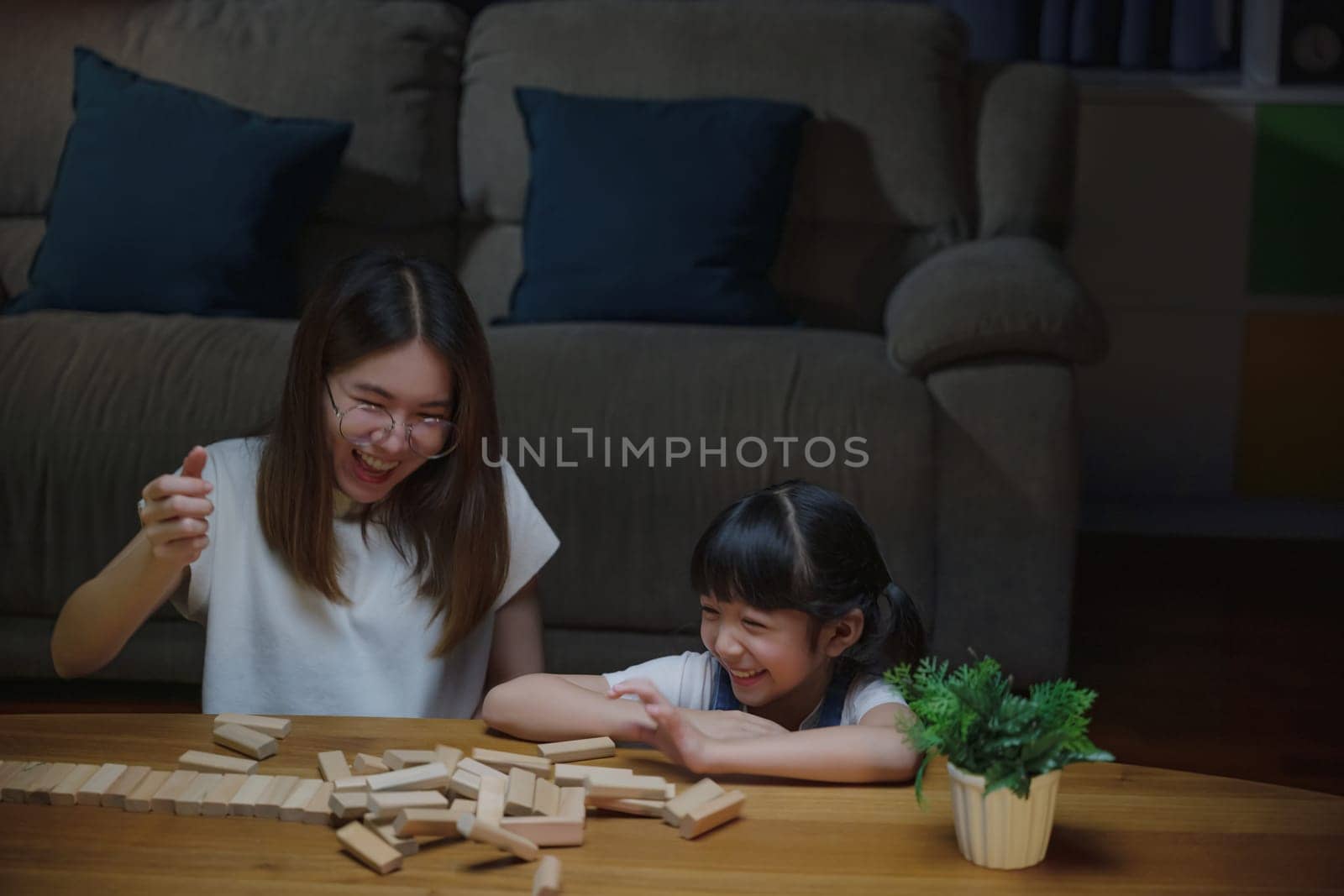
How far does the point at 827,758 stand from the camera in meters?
1.04

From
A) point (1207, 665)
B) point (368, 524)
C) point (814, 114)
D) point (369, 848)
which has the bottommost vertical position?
point (1207, 665)

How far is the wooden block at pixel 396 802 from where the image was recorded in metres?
0.93

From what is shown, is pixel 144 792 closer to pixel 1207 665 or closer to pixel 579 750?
pixel 579 750

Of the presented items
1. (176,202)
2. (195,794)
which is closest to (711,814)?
(195,794)

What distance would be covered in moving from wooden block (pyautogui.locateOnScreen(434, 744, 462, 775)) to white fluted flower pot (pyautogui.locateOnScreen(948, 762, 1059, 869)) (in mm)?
346

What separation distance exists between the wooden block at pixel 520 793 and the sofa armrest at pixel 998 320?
137cm

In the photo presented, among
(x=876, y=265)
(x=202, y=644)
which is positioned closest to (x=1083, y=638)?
Result: (x=876, y=265)

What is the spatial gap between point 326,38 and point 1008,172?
1366 mm

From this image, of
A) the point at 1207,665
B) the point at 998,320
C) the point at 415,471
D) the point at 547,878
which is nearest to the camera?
the point at 547,878

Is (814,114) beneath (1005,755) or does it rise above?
above

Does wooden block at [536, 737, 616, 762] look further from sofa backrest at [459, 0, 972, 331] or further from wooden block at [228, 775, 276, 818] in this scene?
sofa backrest at [459, 0, 972, 331]

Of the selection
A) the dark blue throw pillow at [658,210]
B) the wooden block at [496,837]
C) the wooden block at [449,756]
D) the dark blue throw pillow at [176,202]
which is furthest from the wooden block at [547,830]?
the dark blue throw pillow at [176,202]

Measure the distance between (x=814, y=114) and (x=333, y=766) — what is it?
2079 millimetres

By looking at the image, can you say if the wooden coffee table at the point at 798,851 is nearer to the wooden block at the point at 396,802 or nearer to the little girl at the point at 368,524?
the wooden block at the point at 396,802
